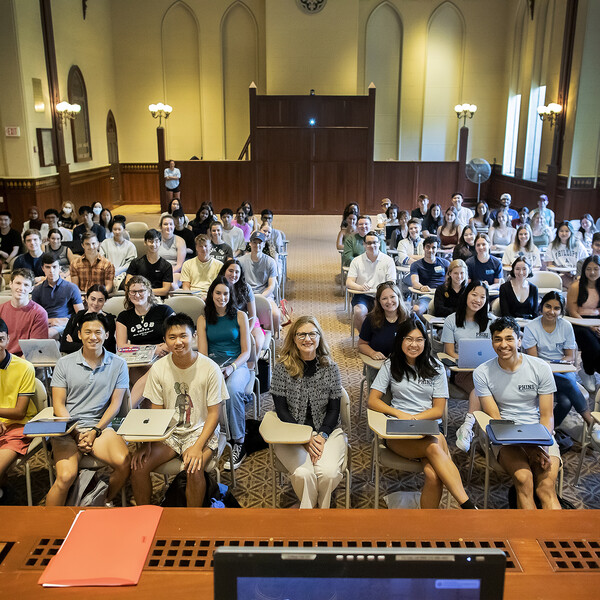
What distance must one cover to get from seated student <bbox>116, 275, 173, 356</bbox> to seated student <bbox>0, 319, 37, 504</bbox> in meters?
0.99

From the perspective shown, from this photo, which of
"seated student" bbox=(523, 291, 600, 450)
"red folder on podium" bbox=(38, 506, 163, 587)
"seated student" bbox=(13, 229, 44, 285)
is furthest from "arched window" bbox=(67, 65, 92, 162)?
"red folder on podium" bbox=(38, 506, 163, 587)

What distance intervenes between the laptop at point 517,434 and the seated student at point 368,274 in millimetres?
3180

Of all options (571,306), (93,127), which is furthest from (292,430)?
(93,127)

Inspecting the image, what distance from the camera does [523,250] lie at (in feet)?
24.5

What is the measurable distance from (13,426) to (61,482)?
601 millimetres

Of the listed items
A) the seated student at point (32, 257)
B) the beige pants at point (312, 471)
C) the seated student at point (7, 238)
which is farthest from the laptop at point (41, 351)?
the seated student at point (7, 238)

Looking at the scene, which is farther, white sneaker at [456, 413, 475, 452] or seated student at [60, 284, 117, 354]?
seated student at [60, 284, 117, 354]

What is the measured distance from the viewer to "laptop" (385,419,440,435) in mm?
3277

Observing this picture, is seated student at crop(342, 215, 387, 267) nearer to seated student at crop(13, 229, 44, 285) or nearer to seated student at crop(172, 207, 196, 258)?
seated student at crop(172, 207, 196, 258)

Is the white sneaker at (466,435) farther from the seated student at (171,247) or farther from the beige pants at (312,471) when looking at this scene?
the seated student at (171,247)

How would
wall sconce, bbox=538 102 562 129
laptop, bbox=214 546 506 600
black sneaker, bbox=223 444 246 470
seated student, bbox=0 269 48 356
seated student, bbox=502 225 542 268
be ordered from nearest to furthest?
1. laptop, bbox=214 546 506 600
2. black sneaker, bbox=223 444 246 470
3. seated student, bbox=0 269 48 356
4. seated student, bbox=502 225 542 268
5. wall sconce, bbox=538 102 562 129

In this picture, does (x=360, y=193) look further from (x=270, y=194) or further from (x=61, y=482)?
(x=61, y=482)

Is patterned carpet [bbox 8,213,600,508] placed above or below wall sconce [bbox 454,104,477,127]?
below

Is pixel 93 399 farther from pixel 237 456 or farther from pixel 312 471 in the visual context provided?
pixel 312 471
